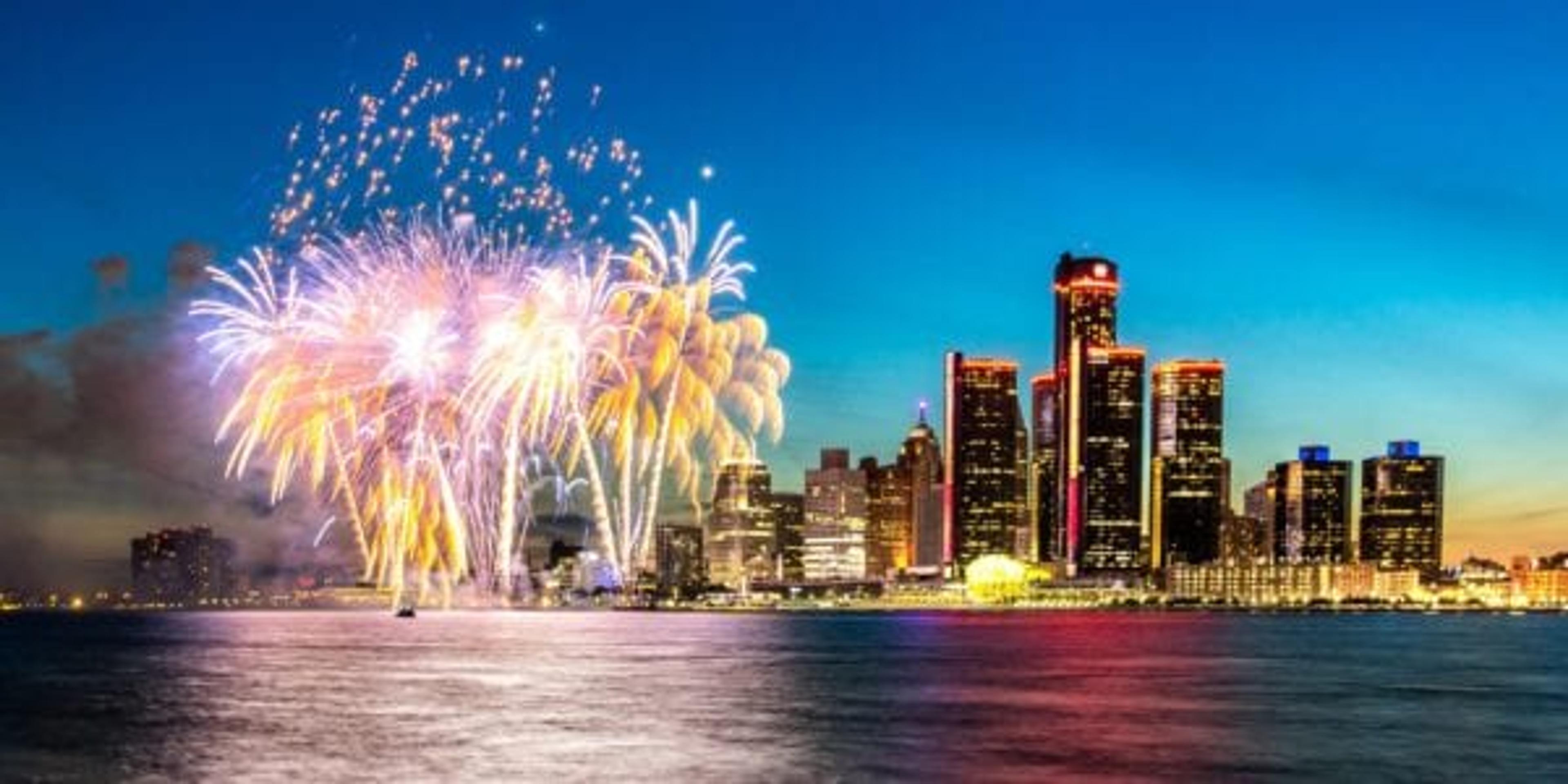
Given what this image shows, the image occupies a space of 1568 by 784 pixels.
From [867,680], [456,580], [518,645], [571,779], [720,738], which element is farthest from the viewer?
[518,645]

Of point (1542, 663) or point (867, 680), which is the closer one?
point (867, 680)

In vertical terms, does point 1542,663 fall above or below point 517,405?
below

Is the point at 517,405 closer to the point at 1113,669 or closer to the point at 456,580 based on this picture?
Result: the point at 456,580

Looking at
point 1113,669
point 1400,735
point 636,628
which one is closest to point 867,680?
point 1113,669

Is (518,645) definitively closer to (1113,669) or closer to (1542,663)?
(1113,669)

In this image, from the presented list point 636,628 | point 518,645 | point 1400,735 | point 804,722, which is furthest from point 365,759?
point 636,628

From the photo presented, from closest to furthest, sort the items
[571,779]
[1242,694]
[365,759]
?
[571,779] → [365,759] → [1242,694]
